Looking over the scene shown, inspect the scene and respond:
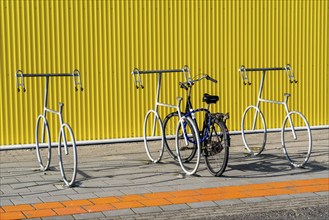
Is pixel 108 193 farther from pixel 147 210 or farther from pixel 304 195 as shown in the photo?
pixel 304 195

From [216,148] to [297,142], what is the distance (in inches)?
126

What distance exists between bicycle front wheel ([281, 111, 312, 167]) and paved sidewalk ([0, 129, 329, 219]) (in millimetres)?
148

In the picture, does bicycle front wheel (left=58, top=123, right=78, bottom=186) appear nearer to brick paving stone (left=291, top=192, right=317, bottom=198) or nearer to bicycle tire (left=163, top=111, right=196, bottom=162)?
bicycle tire (left=163, top=111, right=196, bottom=162)

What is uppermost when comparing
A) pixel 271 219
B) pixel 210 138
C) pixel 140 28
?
pixel 140 28

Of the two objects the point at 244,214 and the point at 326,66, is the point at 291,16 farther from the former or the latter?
the point at 244,214

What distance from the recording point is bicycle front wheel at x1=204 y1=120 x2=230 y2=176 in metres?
9.85

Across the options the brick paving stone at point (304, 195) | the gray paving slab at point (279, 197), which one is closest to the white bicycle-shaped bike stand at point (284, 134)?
the brick paving stone at point (304, 195)

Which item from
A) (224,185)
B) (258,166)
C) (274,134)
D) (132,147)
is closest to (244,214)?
(224,185)

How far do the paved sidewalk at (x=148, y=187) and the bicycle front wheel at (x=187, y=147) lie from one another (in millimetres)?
134

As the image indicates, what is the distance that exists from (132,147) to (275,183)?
3168 millimetres

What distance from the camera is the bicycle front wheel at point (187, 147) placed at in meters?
10.0

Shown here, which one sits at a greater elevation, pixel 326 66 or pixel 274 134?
pixel 326 66

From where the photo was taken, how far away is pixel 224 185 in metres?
9.71

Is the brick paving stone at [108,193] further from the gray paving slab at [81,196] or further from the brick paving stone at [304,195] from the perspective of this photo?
the brick paving stone at [304,195]
